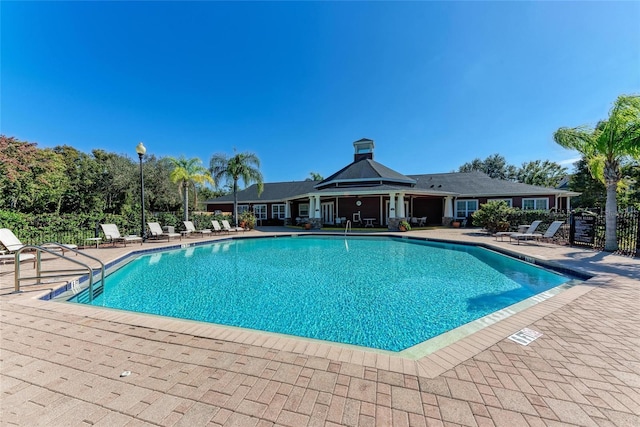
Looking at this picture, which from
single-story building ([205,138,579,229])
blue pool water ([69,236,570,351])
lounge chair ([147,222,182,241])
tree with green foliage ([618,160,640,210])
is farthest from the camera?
tree with green foliage ([618,160,640,210])

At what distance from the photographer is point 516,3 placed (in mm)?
10133

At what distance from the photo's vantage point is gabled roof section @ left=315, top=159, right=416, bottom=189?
21312 millimetres

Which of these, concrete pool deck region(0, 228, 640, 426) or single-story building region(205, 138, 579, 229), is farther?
single-story building region(205, 138, 579, 229)

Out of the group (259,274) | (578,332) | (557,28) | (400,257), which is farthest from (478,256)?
(557,28)

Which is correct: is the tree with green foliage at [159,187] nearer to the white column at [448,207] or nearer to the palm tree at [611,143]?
the white column at [448,207]

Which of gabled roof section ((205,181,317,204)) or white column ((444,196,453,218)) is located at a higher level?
gabled roof section ((205,181,317,204))

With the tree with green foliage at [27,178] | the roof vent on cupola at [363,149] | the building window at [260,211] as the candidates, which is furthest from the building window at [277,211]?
the tree with green foliage at [27,178]

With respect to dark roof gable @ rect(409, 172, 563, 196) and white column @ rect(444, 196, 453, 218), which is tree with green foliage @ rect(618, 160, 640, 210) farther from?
white column @ rect(444, 196, 453, 218)

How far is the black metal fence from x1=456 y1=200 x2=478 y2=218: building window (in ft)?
35.9

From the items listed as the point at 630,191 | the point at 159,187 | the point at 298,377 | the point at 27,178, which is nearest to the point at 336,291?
the point at 298,377

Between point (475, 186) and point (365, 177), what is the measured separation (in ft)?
32.9

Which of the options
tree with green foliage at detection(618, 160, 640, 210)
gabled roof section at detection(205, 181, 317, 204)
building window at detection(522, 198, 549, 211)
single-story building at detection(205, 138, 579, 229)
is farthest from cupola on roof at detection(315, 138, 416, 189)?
tree with green foliage at detection(618, 160, 640, 210)

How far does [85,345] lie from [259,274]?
512 centimetres

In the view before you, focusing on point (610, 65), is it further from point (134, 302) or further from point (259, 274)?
point (134, 302)
